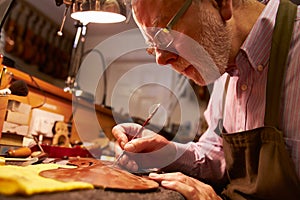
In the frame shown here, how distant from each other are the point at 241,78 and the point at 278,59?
183mm

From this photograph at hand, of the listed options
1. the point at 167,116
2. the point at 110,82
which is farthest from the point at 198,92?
the point at 110,82

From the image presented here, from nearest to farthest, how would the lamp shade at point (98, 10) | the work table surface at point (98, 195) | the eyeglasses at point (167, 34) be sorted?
the work table surface at point (98, 195) < the eyeglasses at point (167, 34) < the lamp shade at point (98, 10)

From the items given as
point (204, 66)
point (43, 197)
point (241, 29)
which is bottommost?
point (43, 197)

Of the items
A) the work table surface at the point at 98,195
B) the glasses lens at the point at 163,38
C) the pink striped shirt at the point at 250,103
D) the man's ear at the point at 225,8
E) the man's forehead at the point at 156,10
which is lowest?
the work table surface at the point at 98,195

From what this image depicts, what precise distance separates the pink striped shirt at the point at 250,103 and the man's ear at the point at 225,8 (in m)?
0.10

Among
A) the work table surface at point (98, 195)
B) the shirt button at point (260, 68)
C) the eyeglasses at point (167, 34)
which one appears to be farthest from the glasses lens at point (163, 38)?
the work table surface at point (98, 195)

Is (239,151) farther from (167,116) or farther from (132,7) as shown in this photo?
(167,116)

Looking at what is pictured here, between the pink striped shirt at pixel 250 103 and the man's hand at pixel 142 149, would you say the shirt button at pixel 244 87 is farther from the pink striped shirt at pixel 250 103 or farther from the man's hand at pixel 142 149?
the man's hand at pixel 142 149

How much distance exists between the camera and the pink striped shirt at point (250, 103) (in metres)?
0.90

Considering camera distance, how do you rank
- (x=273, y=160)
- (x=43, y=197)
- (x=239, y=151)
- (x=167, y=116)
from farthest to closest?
1. (x=167, y=116)
2. (x=239, y=151)
3. (x=273, y=160)
4. (x=43, y=197)

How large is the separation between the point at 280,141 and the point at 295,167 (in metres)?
0.09

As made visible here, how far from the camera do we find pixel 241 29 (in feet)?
3.47

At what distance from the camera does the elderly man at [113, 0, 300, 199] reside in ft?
2.86

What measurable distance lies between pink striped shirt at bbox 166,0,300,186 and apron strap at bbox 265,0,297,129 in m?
0.02
